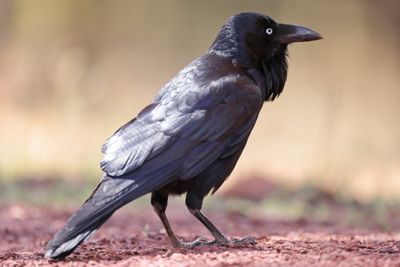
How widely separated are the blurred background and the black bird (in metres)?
7.64

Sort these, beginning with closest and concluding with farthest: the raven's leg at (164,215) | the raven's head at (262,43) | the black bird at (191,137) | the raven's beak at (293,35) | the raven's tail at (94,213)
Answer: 1. the raven's tail at (94,213)
2. the black bird at (191,137)
3. the raven's leg at (164,215)
4. the raven's head at (262,43)
5. the raven's beak at (293,35)

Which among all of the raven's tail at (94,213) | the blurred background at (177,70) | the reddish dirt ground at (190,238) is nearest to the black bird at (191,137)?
the raven's tail at (94,213)

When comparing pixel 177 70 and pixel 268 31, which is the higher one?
pixel 177 70

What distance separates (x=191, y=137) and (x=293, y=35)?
4.29ft

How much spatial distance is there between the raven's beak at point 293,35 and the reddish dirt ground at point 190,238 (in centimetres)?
138

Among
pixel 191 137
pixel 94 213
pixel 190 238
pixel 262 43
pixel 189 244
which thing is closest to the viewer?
pixel 94 213

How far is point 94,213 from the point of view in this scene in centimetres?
564

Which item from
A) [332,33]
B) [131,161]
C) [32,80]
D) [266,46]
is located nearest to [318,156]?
[332,33]

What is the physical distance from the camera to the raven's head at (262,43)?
6.80 metres

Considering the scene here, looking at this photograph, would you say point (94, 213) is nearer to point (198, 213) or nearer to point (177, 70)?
point (198, 213)

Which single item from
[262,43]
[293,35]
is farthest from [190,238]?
[293,35]

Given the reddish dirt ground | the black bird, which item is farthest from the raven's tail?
the reddish dirt ground

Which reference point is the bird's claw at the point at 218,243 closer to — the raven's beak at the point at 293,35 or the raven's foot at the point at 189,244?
the raven's foot at the point at 189,244

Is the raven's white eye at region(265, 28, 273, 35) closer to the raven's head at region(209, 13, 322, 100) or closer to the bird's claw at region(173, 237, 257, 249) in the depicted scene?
the raven's head at region(209, 13, 322, 100)
